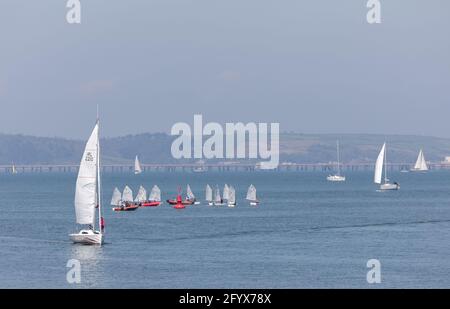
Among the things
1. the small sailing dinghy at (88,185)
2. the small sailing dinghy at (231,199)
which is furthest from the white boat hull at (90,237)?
the small sailing dinghy at (231,199)

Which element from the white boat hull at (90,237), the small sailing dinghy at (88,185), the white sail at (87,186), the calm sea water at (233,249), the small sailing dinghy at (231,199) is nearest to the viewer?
the calm sea water at (233,249)

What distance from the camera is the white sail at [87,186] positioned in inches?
3679

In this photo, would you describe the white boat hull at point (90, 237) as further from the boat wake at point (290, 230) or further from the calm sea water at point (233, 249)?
the boat wake at point (290, 230)

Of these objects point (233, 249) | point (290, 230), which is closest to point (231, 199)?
point (290, 230)

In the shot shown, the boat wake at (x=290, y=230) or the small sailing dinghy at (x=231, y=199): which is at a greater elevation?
the small sailing dinghy at (x=231, y=199)

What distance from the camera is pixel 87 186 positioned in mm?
93812

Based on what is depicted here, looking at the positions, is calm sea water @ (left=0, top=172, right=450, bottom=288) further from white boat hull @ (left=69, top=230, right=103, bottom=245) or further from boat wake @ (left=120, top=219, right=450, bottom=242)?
white boat hull @ (left=69, top=230, right=103, bottom=245)

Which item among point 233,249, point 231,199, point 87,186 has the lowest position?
point 233,249

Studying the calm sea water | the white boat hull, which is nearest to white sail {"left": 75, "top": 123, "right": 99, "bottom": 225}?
the white boat hull

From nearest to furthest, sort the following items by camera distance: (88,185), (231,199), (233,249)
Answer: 1. (233,249)
2. (88,185)
3. (231,199)

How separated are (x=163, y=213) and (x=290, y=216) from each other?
1966 centimetres

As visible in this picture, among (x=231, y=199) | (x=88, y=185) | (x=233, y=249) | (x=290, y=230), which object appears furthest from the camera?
(x=231, y=199)

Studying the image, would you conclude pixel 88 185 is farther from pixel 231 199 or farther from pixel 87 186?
pixel 231 199

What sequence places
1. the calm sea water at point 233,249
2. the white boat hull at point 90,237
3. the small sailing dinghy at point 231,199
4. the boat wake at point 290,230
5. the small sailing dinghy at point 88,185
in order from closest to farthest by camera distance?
the calm sea water at point 233,249 < the white boat hull at point 90,237 < the small sailing dinghy at point 88,185 < the boat wake at point 290,230 < the small sailing dinghy at point 231,199
